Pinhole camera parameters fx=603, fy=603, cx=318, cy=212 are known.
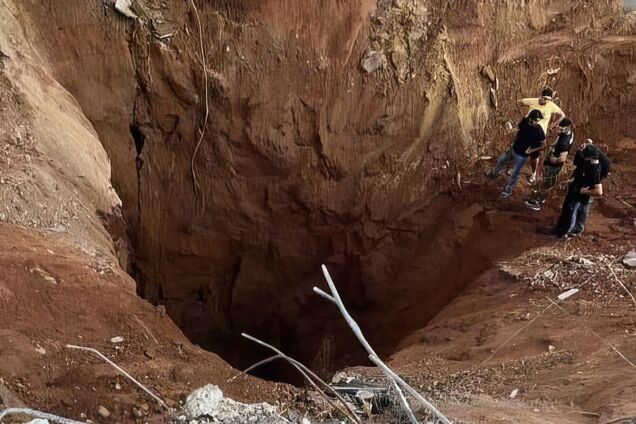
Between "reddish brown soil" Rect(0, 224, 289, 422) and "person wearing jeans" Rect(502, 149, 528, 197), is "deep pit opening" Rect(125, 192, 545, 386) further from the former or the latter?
"reddish brown soil" Rect(0, 224, 289, 422)

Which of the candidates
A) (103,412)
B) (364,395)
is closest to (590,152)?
(364,395)

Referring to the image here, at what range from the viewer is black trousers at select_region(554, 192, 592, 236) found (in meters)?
7.27

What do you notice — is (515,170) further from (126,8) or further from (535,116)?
(126,8)

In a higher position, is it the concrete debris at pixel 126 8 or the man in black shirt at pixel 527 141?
the concrete debris at pixel 126 8

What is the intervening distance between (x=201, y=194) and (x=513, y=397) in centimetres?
502

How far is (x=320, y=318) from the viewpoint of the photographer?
358 inches

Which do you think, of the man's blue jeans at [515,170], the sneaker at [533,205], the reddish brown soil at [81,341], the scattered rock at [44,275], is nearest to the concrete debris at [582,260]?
the sneaker at [533,205]

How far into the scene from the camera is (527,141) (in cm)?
793

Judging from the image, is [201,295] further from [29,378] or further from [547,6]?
[547,6]

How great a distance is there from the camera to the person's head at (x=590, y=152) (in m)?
6.96

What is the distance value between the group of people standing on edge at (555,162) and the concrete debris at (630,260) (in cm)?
77

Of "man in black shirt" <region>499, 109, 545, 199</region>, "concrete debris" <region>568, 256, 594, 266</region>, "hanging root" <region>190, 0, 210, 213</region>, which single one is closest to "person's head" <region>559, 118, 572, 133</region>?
"man in black shirt" <region>499, 109, 545, 199</region>

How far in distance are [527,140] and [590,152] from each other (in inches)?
41.9

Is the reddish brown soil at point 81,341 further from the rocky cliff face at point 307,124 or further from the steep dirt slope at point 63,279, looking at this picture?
the rocky cliff face at point 307,124
